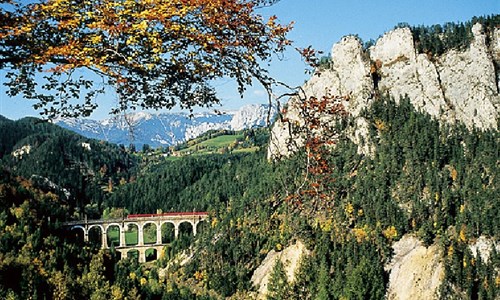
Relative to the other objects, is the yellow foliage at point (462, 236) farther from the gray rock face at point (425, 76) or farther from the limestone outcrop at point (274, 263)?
the gray rock face at point (425, 76)

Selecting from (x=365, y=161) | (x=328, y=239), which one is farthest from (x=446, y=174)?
(x=328, y=239)

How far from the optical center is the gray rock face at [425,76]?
142 m

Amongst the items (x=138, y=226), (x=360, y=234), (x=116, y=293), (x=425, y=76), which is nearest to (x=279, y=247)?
(x=360, y=234)

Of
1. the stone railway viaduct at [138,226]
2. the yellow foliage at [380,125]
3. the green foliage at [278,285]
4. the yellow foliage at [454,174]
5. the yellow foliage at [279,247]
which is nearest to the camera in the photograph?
the green foliage at [278,285]

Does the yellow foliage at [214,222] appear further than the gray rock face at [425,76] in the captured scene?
No

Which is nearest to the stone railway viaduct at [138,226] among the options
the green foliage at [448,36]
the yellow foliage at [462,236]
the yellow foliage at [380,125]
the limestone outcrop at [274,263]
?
the limestone outcrop at [274,263]

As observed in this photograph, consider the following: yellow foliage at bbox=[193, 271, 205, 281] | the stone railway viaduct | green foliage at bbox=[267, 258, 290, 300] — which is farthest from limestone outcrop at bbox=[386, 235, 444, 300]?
the stone railway viaduct

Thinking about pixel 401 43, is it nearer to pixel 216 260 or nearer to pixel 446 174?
pixel 446 174

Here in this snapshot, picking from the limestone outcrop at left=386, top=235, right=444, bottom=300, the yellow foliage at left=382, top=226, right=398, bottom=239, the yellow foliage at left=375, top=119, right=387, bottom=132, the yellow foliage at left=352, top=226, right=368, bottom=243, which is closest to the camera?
the limestone outcrop at left=386, top=235, right=444, bottom=300

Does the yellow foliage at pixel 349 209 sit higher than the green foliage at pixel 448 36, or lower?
lower

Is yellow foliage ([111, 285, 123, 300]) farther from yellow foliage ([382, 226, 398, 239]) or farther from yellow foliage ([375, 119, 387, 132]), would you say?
yellow foliage ([375, 119, 387, 132])

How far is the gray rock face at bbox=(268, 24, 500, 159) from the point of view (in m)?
142

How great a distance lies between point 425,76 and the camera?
14938cm

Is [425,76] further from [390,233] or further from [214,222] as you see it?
[214,222]
